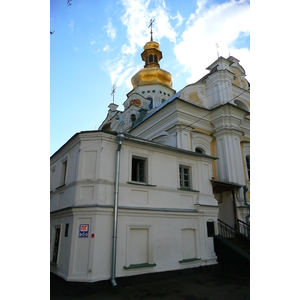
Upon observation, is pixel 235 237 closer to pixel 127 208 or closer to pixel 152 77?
pixel 127 208

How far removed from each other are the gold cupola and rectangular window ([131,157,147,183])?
71.7 ft

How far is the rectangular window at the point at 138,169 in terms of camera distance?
8.97m

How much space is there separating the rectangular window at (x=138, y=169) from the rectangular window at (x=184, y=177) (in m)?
1.66

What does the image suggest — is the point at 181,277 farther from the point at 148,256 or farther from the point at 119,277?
the point at 119,277

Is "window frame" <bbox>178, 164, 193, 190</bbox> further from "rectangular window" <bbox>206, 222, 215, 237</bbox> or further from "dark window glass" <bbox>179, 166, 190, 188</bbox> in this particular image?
"rectangular window" <bbox>206, 222, 215, 237</bbox>

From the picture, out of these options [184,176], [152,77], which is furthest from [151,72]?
[184,176]

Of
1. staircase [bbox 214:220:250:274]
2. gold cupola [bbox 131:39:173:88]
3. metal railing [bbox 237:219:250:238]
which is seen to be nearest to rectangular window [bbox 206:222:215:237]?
staircase [bbox 214:220:250:274]

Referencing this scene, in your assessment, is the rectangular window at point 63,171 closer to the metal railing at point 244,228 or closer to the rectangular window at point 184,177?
the rectangular window at point 184,177

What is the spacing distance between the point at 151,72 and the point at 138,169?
75.4 feet

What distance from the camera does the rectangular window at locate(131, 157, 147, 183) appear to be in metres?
8.97

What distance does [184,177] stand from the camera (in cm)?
998

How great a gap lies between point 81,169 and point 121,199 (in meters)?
1.58

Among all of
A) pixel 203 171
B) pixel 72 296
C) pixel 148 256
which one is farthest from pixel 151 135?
pixel 72 296

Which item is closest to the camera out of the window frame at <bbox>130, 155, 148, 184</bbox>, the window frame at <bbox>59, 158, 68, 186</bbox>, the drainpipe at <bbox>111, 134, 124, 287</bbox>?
the drainpipe at <bbox>111, 134, 124, 287</bbox>
